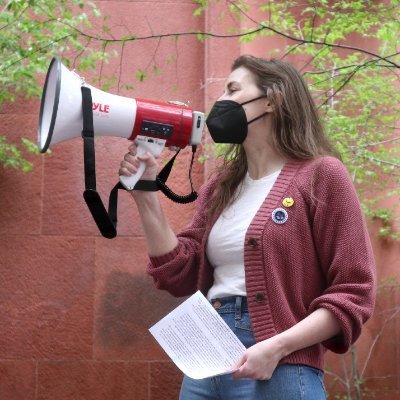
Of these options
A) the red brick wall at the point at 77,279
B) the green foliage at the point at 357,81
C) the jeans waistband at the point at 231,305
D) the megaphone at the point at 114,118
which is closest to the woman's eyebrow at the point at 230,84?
the megaphone at the point at 114,118

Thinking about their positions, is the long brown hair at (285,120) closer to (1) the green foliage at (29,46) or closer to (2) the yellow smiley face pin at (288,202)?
(2) the yellow smiley face pin at (288,202)

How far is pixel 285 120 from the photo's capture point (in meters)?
2.33

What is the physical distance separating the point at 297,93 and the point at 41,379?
128 inches

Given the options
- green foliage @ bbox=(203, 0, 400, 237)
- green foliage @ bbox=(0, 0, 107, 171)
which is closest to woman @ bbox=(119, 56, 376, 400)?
green foliage @ bbox=(0, 0, 107, 171)

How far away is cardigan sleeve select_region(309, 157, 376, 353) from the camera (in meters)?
2.02

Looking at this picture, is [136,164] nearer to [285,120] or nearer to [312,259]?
[285,120]

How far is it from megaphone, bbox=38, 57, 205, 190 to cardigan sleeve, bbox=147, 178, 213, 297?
24 cm

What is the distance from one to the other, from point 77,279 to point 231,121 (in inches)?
113

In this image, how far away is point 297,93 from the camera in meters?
2.35

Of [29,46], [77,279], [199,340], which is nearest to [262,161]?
[199,340]

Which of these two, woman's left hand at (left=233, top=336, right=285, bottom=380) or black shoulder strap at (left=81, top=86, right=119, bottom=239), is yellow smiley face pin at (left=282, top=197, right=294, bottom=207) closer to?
woman's left hand at (left=233, top=336, right=285, bottom=380)

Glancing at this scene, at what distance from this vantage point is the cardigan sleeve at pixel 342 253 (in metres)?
2.02

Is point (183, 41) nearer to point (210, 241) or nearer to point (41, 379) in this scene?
point (41, 379)

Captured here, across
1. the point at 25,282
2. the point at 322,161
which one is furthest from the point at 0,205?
the point at 322,161
